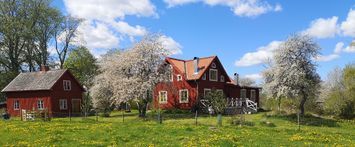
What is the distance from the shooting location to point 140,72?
Result: 48.2 meters

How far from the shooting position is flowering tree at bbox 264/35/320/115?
44.1 meters

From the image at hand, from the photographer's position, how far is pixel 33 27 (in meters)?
69.7

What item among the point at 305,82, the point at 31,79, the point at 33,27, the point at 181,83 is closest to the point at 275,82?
the point at 305,82

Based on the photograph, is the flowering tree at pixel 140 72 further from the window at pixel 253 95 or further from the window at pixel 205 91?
the window at pixel 253 95

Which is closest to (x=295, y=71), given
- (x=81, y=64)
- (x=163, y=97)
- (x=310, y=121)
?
(x=310, y=121)

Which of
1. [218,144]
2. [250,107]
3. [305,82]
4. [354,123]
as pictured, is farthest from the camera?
[250,107]

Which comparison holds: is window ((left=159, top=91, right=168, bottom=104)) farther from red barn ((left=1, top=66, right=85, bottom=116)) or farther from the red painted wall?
red barn ((left=1, top=66, right=85, bottom=116))

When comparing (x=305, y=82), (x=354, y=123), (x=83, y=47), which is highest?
(x=83, y=47)

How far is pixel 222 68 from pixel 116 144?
43201mm

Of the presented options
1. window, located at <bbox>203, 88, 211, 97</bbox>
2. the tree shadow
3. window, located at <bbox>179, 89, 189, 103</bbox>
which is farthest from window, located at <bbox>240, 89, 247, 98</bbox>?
the tree shadow

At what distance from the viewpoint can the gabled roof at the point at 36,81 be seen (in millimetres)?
56928

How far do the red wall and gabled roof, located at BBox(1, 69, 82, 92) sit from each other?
0.59 meters

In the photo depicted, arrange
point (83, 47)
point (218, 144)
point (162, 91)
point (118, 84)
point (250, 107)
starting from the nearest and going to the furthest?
point (218, 144), point (118, 84), point (250, 107), point (162, 91), point (83, 47)

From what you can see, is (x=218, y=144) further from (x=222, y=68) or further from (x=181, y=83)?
(x=222, y=68)
